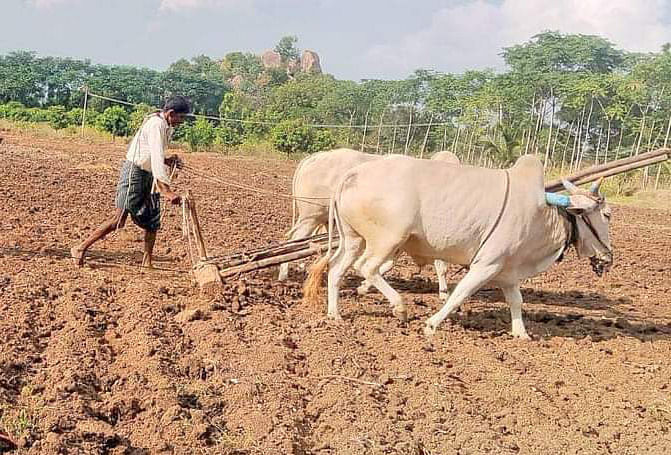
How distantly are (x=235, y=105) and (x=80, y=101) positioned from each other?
40.5ft

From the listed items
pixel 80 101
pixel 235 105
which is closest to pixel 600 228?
pixel 235 105

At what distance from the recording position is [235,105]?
58094 millimetres

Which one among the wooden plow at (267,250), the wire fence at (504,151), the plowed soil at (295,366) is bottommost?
the plowed soil at (295,366)

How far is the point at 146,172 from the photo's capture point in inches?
314

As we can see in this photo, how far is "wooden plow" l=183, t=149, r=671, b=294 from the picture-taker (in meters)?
7.23

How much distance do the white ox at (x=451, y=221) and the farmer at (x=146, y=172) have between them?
186cm

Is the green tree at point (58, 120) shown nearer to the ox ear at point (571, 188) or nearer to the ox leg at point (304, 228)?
the ox leg at point (304, 228)

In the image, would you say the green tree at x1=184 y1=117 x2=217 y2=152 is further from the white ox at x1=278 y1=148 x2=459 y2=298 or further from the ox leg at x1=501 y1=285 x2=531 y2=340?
the ox leg at x1=501 y1=285 x2=531 y2=340

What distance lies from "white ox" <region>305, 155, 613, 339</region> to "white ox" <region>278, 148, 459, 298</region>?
1.55 meters

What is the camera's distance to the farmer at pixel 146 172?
763 centimetres

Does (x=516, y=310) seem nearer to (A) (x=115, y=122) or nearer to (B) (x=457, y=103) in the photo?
(A) (x=115, y=122)

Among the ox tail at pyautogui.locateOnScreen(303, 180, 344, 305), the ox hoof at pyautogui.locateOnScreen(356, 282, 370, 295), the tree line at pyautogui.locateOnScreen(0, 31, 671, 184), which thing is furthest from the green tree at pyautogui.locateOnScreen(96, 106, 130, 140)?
the ox tail at pyautogui.locateOnScreen(303, 180, 344, 305)

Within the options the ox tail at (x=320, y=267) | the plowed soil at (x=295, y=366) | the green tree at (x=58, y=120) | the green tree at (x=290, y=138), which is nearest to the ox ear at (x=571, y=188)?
the plowed soil at (x=295, y=366)

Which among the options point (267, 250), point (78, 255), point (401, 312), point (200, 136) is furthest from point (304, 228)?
point (200, 136)
